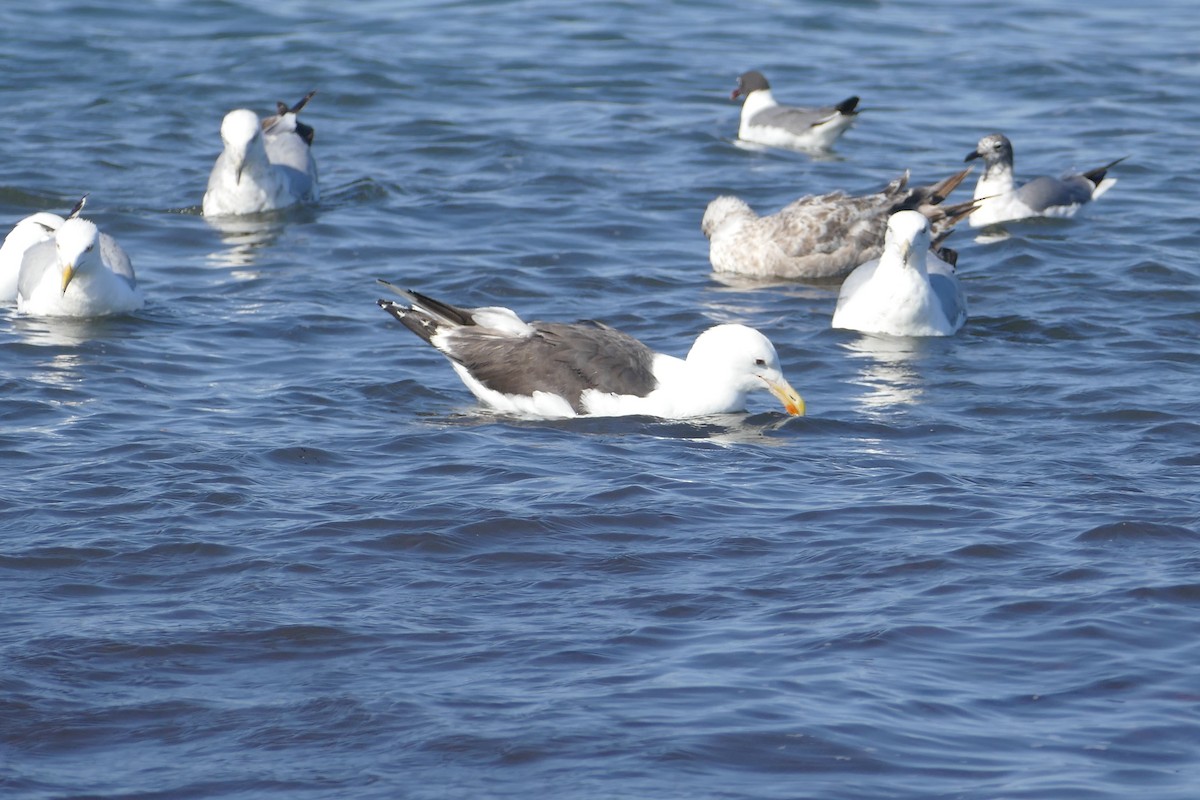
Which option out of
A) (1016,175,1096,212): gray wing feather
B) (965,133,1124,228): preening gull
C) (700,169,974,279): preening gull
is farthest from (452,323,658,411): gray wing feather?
(1016,175,1096,212): gray wing feather

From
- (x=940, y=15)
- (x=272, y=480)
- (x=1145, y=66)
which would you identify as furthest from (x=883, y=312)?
(x=940, y=15)

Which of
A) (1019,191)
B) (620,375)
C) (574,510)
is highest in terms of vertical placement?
(1019,191)

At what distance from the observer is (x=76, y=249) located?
11.3 meters

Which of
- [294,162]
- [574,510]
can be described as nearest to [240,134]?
[294,162]

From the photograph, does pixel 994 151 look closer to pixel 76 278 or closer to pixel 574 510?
pixel 76 278

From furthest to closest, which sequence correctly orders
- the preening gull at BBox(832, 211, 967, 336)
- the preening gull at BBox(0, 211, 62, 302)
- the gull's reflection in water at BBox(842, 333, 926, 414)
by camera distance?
1. the preening gull at BBox(0, 211, 62, 302)
2. the preening gull at BBox(832, 211, 967, 336)
3. the gull's reflection in water at BBox(842, 333, 926, 414)

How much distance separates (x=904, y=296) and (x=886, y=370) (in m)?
0.82

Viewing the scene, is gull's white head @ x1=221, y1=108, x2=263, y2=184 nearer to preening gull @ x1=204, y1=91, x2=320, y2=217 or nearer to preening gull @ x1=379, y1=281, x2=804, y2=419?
preening gull @ x1=204, y1=91, x2=320, y2=217

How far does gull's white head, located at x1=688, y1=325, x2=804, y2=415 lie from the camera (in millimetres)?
9602

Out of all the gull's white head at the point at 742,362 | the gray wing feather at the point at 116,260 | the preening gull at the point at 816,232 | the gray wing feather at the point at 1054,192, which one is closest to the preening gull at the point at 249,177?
the gray wing feather at the point at 116,260

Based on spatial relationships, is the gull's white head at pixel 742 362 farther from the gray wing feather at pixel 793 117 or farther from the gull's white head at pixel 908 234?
the gray wing feather at pixel 793 117

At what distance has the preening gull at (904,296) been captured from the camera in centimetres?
1158

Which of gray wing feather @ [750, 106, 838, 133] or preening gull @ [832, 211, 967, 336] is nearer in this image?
preening gull @ [832, 211, 967, 336]

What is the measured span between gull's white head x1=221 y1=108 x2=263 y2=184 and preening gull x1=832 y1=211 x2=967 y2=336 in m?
5.37
